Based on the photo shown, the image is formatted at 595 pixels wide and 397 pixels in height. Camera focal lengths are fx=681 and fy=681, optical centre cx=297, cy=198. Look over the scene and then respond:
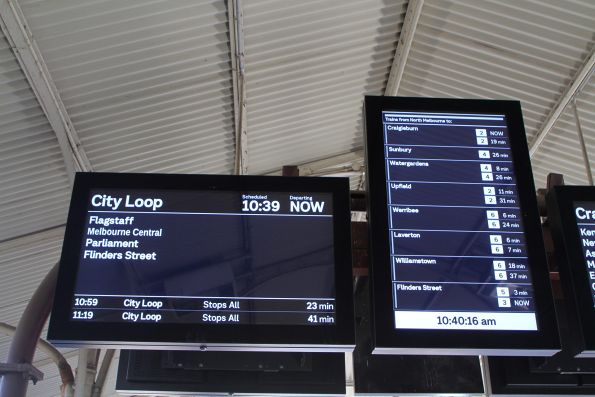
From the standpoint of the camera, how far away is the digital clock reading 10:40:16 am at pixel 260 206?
311 cm

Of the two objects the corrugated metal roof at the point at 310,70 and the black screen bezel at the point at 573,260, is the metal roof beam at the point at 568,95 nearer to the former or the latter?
the corrugated metal roof at the point at 310,70

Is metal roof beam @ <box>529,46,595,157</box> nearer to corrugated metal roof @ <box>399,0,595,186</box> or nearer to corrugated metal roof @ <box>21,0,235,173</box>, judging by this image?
corrugated metal roof @ <box>399,0,595,186</box>

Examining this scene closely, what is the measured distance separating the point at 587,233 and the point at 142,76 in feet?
13.2

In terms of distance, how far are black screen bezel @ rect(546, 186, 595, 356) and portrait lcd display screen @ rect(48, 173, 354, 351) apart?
0.97 metres

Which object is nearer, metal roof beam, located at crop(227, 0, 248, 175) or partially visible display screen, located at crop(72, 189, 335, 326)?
partially visible display screen, located at crop(72, 189, 335, 326)

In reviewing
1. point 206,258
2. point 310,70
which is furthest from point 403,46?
point 206,258

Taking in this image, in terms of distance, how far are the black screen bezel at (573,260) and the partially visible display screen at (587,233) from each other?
14 mm

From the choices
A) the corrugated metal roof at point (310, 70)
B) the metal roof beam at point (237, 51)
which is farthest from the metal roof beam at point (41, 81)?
the corrugated metal roof at point (310, 70)

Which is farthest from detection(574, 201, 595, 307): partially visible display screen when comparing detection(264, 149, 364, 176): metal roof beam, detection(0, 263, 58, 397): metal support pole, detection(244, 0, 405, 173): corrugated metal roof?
detection(264, 149, 364, 176): metal roof beam

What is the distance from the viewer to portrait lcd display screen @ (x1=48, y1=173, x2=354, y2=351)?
279 centimetres

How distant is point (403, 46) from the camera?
21.6ft

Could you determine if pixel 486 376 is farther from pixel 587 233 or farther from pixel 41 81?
pixel 41 81

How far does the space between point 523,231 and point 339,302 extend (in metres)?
0.91

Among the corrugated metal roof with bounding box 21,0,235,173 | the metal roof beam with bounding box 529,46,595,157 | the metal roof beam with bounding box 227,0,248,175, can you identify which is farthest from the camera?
the metal roof beam with bounding box 529,46,595,157
